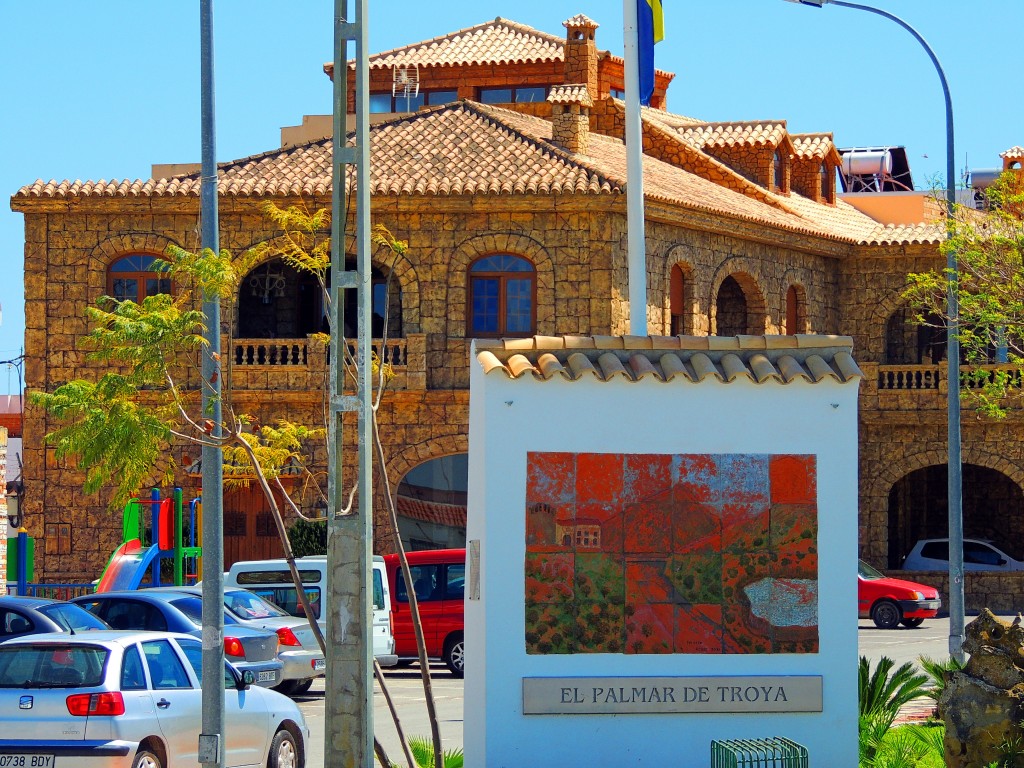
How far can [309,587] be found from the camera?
75.0 ft

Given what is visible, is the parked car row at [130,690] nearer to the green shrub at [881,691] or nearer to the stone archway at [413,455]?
the green shrub at [881,691]

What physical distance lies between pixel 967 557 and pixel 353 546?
2818 cm

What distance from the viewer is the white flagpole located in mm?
15570

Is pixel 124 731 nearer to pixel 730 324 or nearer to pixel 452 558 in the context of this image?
pixel 452 558

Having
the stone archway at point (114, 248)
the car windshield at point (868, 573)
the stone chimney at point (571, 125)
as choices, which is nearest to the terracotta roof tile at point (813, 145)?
the stone chimney at point (571, 125)

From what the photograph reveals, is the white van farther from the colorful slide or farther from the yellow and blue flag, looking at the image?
the yellow and blue flag

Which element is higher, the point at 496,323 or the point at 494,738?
the point at 496,323

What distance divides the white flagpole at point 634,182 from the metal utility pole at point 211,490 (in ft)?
13.2

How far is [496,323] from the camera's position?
30.9m

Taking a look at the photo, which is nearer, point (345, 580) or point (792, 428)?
point (345, 580)

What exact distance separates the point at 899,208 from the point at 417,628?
124ft

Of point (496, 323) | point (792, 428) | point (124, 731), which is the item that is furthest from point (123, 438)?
point (496, 323)

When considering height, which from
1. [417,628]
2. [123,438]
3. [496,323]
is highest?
[496,323]

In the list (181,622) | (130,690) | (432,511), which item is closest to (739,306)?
(432,511)
